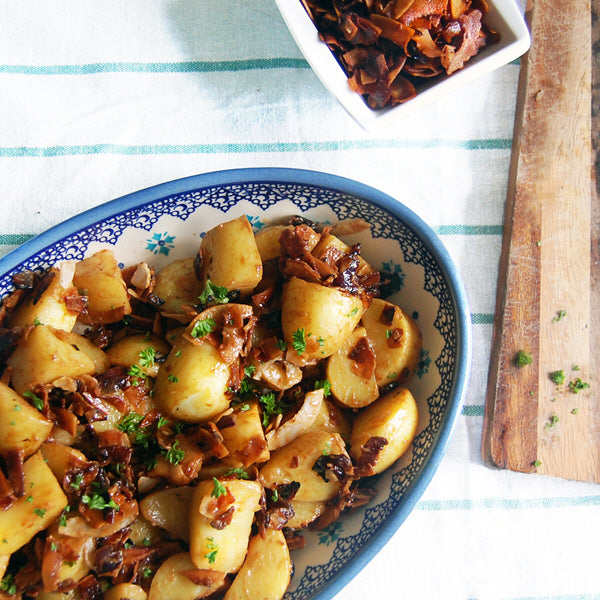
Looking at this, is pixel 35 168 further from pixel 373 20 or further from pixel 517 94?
pixel 517 94

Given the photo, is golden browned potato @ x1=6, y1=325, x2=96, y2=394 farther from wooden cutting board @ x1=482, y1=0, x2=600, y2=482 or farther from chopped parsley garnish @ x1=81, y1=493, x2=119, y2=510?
wooden cutting board @ x1=482, y1=0, x2=600, y2=482

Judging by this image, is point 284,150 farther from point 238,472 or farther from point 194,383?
point 238,472

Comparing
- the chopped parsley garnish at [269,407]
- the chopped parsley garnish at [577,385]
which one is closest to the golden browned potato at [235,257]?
the chopped parsley garnish at [269,407]

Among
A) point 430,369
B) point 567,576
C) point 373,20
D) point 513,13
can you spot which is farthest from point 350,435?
point 513,13

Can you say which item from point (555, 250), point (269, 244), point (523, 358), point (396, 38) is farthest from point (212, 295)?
point (555, 250)

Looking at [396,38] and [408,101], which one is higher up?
[396,38]

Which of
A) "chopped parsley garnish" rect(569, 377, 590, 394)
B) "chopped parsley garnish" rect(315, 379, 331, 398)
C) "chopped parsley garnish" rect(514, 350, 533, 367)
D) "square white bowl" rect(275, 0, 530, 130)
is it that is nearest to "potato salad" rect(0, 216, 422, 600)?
"chopped parsley garnish" rect(315, 379, 331, 398)

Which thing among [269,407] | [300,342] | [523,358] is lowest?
[523,358]
